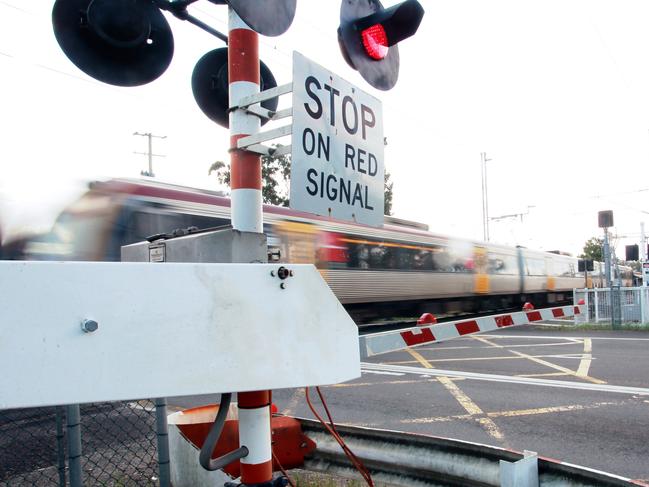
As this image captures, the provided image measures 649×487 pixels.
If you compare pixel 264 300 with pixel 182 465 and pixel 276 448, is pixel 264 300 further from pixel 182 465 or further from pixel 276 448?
pixel 182 465

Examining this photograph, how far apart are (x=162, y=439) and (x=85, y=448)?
2.36 m

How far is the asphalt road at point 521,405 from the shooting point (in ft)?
15.2

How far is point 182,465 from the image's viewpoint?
341 centimetres

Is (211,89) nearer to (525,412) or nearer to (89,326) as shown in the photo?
(89,326)

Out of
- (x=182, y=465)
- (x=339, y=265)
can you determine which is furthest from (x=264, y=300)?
(x=339, y=265)

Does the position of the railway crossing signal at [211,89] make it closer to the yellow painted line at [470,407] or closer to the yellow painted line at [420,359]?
the yellow painted line at [470,407]

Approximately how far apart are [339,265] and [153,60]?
1044 centimetres

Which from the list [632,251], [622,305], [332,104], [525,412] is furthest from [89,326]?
[632,251]

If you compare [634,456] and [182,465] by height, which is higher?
[182,465]

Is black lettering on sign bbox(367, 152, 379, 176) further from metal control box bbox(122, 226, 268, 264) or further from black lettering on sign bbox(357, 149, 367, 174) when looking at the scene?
metal control box bbox(122, 226, 268, 264)

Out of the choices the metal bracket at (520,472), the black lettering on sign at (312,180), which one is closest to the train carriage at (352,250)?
the black lettering on sign at (312,180)

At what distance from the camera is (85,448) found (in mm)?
4793

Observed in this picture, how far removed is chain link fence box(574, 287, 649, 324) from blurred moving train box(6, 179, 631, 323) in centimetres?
403

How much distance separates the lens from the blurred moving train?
8711mm
